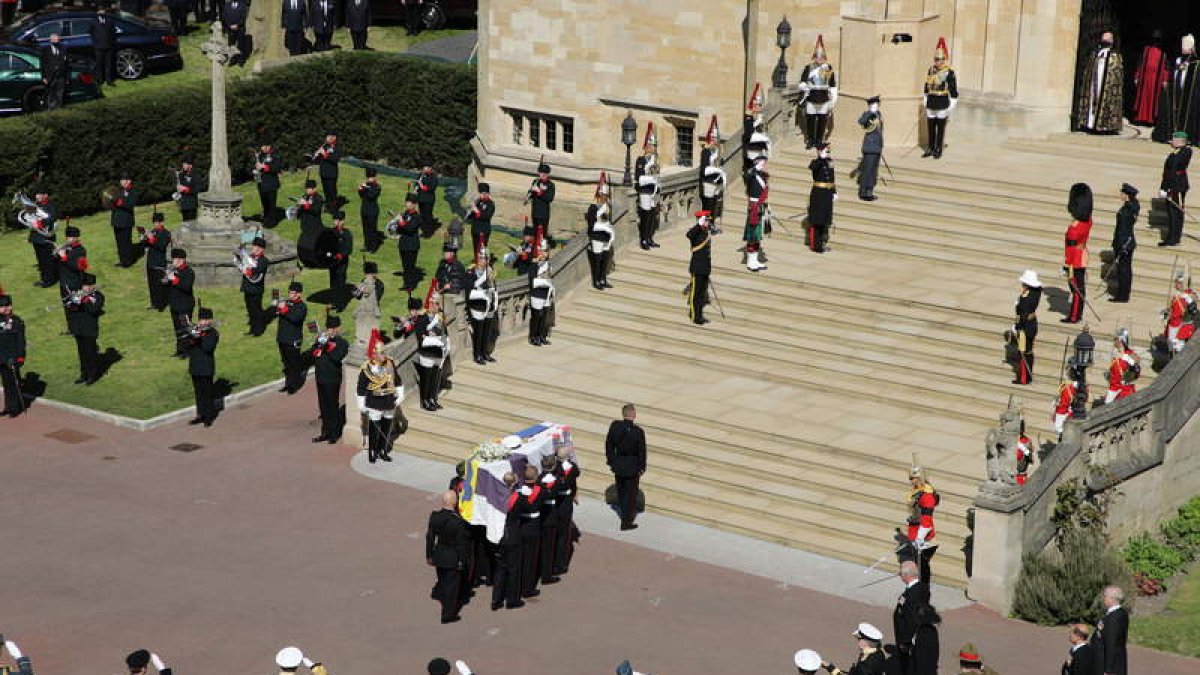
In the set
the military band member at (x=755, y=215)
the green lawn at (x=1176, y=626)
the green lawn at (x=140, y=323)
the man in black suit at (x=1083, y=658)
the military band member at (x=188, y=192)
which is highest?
the military band member at (x=755, y=215)

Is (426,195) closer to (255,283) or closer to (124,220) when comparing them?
(124,220)

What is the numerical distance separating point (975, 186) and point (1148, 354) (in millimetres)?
6434

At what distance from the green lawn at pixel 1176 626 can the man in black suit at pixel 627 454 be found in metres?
6.75

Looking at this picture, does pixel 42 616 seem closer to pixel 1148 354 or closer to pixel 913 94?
pixel 1148 354

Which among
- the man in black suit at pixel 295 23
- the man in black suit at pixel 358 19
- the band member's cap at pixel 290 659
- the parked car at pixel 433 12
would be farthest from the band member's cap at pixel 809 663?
the parked car at pixel 433 12

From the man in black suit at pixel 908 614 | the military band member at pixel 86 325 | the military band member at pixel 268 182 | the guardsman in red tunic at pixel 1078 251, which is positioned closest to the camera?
the man in black suit at pixel 908 614

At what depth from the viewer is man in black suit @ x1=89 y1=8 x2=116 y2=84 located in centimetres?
4953

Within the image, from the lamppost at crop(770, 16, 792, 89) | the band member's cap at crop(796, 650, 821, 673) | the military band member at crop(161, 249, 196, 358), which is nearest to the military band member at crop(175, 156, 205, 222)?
the military band member at crop(161, 249, 196, 358)

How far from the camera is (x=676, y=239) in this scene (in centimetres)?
3788

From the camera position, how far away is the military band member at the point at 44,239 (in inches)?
1578

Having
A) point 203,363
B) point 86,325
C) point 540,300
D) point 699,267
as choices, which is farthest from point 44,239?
point 699,267

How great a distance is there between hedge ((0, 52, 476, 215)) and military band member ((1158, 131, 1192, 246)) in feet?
64.6

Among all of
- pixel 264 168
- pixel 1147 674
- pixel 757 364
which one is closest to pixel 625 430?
pixel 757 364

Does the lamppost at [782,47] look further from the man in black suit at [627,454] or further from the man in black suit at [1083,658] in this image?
the man in black suit at [1083,658]
